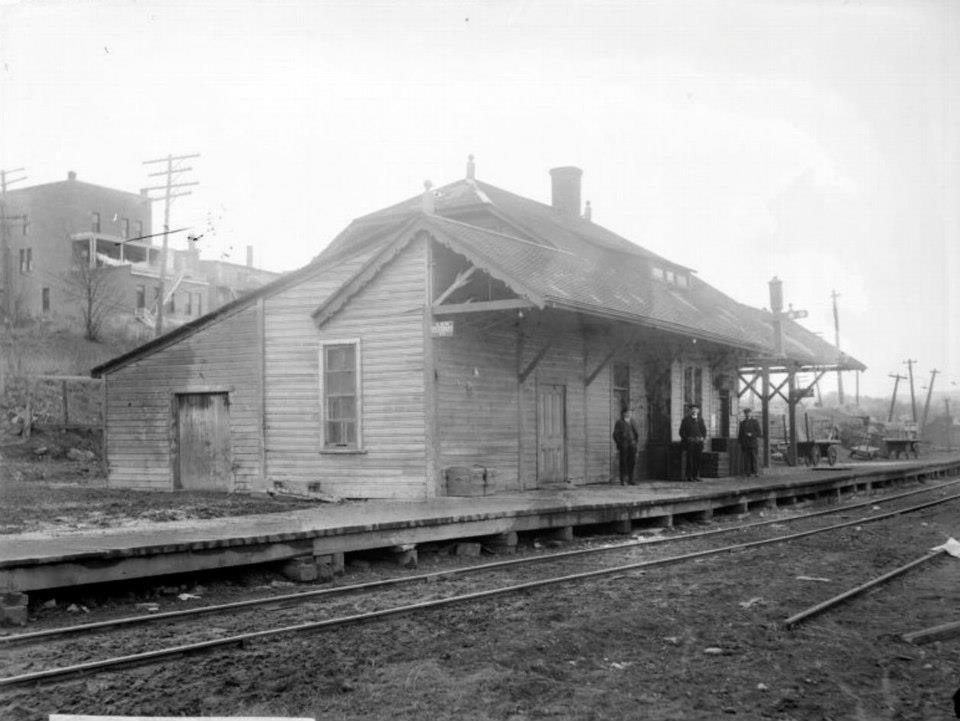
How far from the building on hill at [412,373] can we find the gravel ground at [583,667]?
706cm

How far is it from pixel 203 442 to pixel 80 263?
3655 centimetres

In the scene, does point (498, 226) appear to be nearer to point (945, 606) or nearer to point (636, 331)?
point (636, 331)

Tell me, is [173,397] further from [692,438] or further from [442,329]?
[692,438]

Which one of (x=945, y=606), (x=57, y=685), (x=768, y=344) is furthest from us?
(x=768, y=344)

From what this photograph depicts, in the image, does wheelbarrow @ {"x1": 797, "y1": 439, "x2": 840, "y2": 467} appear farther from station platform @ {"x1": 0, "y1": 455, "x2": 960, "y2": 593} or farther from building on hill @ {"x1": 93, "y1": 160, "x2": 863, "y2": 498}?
station platform @ {"x1": 0, "y1": 455, "x2": 960, "y2": 593}

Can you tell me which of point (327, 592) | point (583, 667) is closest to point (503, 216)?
point (327, 592)

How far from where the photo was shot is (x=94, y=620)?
8.21 m

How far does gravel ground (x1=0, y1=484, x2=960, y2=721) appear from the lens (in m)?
5.70

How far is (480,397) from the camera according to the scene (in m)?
17.2

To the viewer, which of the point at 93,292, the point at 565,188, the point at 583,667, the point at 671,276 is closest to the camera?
the point at 583,667

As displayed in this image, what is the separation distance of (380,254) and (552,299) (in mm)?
3179

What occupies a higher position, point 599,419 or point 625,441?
point 599,419

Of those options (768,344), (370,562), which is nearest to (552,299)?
(370,562)

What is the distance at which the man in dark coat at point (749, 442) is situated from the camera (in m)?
23.8
